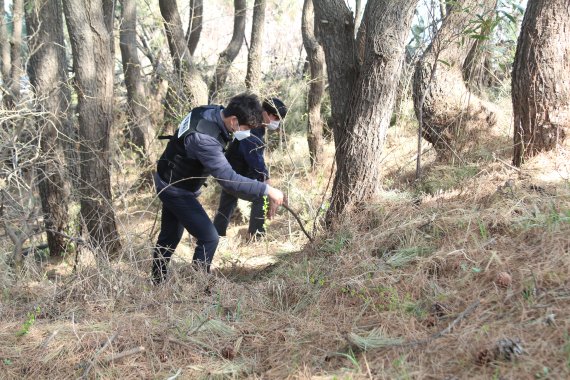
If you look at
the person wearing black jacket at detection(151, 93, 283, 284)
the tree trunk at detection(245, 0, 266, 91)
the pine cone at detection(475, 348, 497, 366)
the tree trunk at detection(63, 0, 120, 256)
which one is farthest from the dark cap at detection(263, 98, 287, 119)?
the tree trunk at detection(245, 0, 266, 91)

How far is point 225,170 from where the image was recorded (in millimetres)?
4969

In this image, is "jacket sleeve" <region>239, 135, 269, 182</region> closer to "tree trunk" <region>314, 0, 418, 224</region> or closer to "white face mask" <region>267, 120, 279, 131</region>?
"white face mask" <region>267, 120, 279, 131</region>

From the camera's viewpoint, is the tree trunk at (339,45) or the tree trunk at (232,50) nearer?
the tree trunk at (339,45)

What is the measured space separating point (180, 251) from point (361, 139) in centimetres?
325

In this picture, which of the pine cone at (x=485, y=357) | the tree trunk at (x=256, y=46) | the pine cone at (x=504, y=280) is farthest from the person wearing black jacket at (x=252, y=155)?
the tree trunk at (x=256, y=46)

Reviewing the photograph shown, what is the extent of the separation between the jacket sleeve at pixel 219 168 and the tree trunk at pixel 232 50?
5853 millimetres

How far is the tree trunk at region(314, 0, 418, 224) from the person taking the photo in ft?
17.5

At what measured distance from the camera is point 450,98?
688 cm

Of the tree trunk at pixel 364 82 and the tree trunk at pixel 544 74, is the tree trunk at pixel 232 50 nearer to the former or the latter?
the tree trunk at pixel 364 82

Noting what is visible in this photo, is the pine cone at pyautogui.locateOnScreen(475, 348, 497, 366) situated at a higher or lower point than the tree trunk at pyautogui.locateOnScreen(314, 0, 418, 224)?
lower

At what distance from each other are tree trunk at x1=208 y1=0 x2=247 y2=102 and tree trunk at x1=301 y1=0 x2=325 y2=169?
1.62 meters

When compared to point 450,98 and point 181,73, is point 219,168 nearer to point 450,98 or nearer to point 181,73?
point 450,98

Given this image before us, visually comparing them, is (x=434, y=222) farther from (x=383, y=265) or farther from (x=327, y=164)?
(x=327, y=164)

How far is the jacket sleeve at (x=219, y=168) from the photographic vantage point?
4922 millimetres
